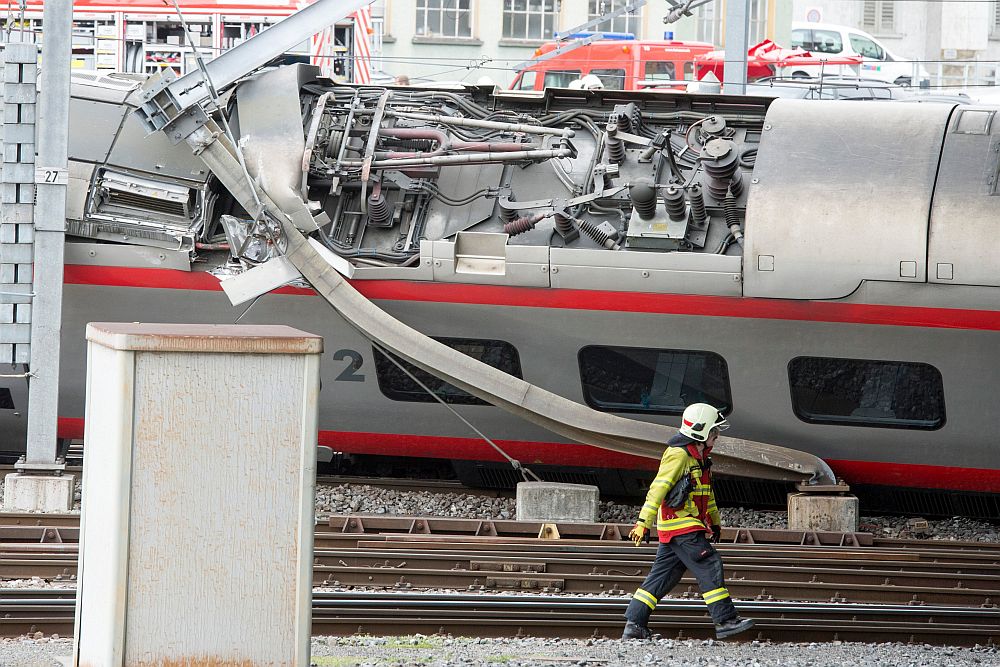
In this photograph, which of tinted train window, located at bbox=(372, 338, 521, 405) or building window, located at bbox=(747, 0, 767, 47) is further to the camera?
building window, located at bbox=(747, 0, 767, 47)

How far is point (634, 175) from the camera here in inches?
413

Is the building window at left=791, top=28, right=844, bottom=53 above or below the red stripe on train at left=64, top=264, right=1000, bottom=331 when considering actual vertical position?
above

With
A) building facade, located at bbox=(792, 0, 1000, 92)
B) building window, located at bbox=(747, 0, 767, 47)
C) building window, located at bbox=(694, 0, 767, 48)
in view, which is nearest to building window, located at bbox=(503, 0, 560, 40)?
building window, located at bbox=(694, 0, 767, 48)

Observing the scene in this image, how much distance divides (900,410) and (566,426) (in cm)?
264

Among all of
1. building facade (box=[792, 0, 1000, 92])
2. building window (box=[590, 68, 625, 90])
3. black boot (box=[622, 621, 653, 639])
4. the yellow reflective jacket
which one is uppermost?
building facade (box=[792, 0, 1000, 92])

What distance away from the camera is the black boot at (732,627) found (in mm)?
6875

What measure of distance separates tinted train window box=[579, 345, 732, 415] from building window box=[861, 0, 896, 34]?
34.2 metres

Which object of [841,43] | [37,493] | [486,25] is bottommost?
[37,493]

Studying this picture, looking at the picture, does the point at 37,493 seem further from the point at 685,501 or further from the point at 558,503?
the point at 685,501

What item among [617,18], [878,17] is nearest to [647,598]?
[617,18]

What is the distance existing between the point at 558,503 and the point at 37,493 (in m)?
4.10

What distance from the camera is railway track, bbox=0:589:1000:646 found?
280 inches

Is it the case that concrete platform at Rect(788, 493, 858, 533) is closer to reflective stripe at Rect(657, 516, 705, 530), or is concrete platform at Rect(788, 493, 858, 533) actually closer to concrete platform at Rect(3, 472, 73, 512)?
reflective stripe at Rect(657, 516, 705, 530)

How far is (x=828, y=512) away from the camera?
384 inches
